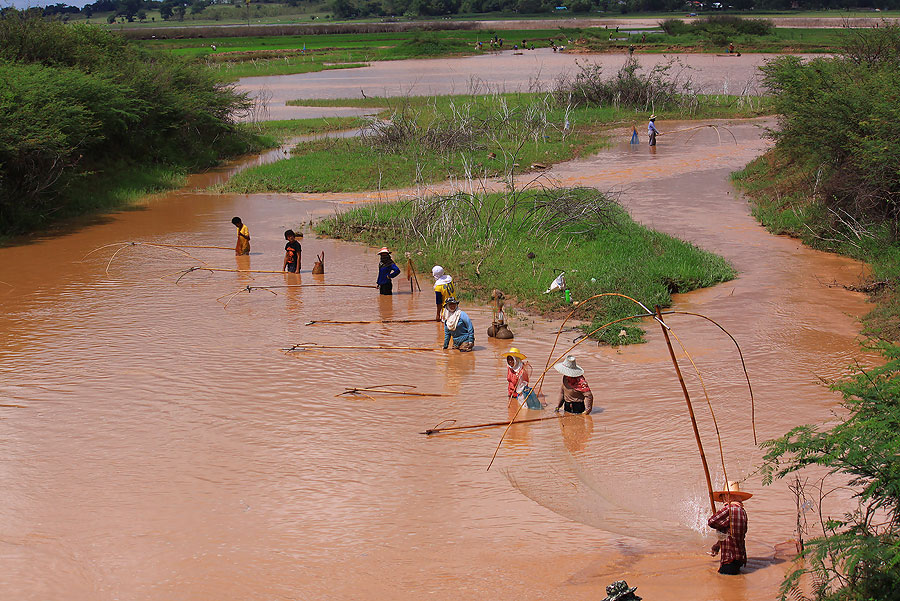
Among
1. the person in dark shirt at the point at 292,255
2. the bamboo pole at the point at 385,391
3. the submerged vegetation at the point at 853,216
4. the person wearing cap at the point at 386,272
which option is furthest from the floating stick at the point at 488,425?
the person in dark shirt at the point at 292,255

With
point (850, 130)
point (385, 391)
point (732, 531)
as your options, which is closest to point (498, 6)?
point (850, 130)

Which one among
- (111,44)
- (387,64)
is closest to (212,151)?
(111,44)

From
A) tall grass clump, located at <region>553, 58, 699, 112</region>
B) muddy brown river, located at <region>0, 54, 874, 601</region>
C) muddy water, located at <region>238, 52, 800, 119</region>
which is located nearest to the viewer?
muddy brown river, located at <region>0, 54, 874, 601</region>

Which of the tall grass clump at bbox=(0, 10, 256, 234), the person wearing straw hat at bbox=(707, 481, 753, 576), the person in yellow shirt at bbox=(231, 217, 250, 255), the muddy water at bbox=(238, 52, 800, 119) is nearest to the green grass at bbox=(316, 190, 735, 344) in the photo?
the person in yellow shirt at bbox=(231, 217, 250, 255)

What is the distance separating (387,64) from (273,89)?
49.4 feet

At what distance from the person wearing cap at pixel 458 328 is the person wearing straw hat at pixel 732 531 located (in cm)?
504

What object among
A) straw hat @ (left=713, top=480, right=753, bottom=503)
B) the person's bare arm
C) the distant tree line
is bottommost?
the person's bare arm

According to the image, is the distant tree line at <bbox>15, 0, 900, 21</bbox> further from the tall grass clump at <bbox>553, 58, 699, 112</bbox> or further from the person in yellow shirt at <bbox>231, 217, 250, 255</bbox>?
the person in yellow shirt at <bbox>231, 217, 250, 255</bbox>

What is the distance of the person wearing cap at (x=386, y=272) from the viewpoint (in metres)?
13.2

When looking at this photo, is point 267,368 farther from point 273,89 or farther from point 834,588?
point 273,89

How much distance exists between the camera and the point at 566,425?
903 centimetres

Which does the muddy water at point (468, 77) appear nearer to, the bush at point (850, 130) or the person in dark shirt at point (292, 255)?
the bush at point (850, 130)

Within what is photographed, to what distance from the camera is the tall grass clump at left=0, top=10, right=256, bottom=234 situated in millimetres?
17844

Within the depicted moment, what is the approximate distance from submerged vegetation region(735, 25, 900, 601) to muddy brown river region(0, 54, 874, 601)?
1.77 ft
